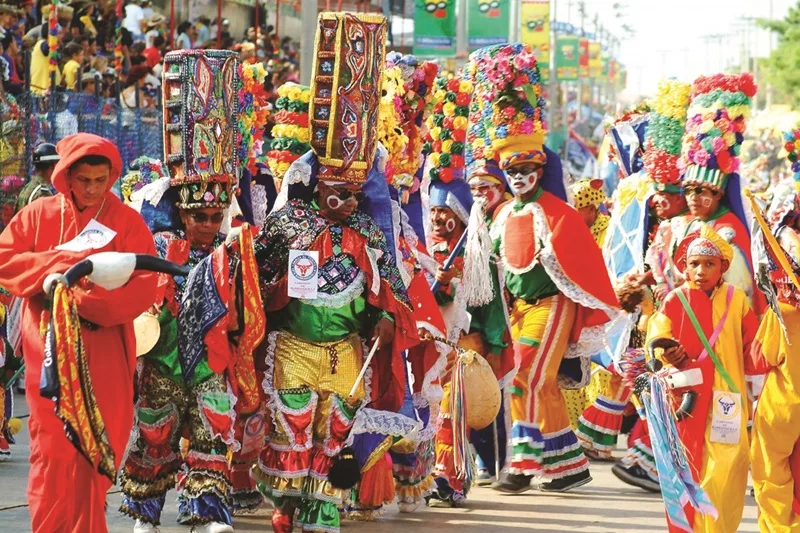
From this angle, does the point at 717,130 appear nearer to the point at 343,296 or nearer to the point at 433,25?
the point at 343,296

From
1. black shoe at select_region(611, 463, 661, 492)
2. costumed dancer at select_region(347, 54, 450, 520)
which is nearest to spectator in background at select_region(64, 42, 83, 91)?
costumed dancer at select_region(347, 54, 450, 520)

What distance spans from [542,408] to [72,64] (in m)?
7.51

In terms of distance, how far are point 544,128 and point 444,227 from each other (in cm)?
102

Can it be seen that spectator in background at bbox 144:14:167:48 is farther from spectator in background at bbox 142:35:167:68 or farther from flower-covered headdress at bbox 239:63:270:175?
flower-covered headdress at bbox 239:63:270:175

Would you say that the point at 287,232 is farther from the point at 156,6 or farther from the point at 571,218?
the point at 156,6

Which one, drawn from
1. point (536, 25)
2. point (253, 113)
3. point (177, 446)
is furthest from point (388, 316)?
point (536, 25)

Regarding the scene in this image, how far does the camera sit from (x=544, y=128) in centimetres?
1094

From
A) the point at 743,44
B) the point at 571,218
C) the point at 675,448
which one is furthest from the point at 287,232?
the point at 743,44

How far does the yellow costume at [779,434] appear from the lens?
8477mm

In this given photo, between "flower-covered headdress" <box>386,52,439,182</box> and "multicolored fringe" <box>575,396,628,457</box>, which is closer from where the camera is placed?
"flower-covered headdress" <box>386,52,439,182</box>

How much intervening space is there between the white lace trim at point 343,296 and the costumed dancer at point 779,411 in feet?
6.76

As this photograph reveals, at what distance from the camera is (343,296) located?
8359 mm

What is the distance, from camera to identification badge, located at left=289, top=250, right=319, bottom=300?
822 centimetres

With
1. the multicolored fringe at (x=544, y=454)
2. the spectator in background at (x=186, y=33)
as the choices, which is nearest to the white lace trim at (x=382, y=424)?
the multicolored fringe at (x=544, y=454)
